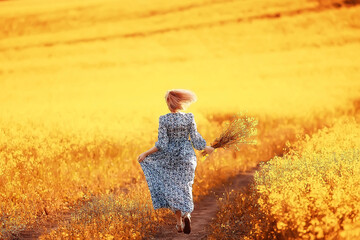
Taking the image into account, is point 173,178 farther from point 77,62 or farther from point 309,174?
point 77,62

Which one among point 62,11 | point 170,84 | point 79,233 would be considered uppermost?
point 62,11

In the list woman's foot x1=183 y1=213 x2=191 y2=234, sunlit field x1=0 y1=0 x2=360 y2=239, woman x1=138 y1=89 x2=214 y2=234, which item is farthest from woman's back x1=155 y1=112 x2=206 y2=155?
sunlit field x1=0 y1=0 x2=360 y2=239

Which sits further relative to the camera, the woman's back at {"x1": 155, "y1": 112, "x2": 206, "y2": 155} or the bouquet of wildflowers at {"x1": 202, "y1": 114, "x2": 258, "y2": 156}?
the bouquet of wildflowers at {"x1": 202, "y1": 114, "x2": 258, "y2": 156}

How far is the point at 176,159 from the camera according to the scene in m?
5.39

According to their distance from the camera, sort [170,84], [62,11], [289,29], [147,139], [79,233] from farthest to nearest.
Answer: [62,11] → [289,29] → [170,84] → [147,139] → [79,233]

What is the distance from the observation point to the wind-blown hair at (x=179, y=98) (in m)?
5.23

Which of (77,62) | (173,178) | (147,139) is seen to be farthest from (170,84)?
(173,178)

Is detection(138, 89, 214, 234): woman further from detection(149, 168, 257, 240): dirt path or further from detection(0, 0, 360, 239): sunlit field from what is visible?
detection(0, 0, 360, 239): sunlit field

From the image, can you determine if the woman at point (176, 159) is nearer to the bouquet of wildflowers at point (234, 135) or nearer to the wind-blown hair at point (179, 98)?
the wind-blown hair at point (179, 98)

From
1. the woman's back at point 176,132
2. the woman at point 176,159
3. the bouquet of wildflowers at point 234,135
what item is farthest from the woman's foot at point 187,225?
the bouquet of wildflowers at point 234,135

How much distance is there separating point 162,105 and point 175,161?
9.04 metres

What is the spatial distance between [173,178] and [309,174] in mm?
1500

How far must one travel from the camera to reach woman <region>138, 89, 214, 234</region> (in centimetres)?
532

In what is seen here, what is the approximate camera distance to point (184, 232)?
17.4 ft
